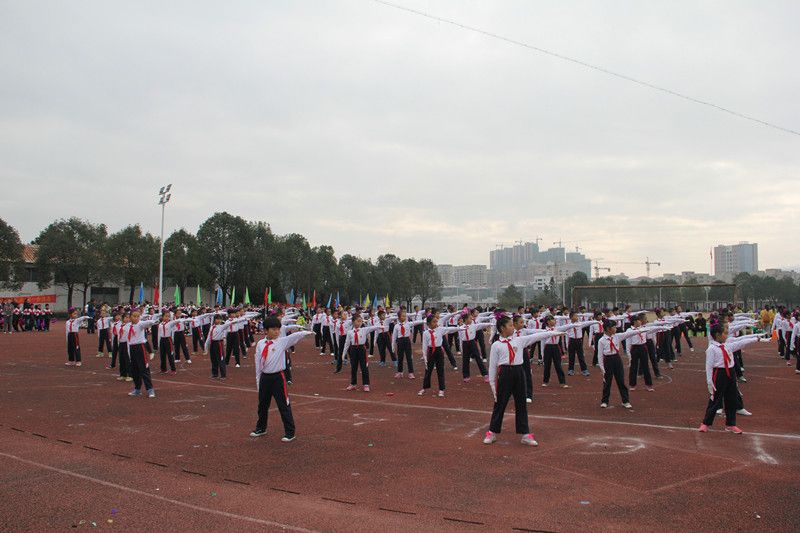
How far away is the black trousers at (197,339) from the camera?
24.3 m

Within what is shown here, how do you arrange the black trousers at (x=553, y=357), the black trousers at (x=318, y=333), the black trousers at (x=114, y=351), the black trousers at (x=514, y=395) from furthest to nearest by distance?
the black trousers at (x=318, y=333), the black trousers at (x=114, y=351), the black trousers at (x=553, y=357), the black trousers at (x=514, y=395)

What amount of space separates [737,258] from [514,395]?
691 feet

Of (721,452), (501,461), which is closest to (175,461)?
(501,461)

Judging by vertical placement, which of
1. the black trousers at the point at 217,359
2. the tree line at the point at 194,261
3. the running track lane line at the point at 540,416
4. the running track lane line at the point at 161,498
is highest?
the tree line at the point at 194,261

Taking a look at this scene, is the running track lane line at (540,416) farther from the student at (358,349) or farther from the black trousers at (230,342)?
the black trousers at (230,342)

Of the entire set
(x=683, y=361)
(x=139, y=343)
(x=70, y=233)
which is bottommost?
(x=683, y=361)

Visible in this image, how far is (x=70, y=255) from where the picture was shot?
51.1 metres

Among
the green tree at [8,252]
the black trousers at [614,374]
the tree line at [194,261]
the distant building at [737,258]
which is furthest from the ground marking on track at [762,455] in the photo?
the distant building at [737,258]

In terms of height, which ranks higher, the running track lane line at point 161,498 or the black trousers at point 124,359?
the black trousers at point 124,359

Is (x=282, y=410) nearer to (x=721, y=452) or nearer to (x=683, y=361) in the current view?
(x=721, y=452)

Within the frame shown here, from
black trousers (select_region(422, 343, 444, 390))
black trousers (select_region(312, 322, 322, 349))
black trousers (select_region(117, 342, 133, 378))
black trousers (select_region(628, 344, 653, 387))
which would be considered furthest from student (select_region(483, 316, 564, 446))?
black trousers (select_region(312, 322, 322, 349))

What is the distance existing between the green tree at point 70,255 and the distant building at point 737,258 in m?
177

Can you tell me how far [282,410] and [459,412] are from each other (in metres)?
3.83

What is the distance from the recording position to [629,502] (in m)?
6.08
